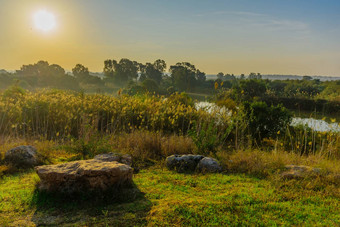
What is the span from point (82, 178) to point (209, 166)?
Answer: 2.16 meters

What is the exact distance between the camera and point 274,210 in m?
2.90

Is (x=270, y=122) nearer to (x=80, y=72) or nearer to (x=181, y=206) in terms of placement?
(x=181, y=206)

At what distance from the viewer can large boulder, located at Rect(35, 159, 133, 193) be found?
3156 mm

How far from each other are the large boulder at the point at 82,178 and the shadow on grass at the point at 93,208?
74 mm

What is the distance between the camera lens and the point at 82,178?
317cm

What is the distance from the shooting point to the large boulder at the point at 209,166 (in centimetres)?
435

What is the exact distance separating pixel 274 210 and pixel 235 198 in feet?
1.54

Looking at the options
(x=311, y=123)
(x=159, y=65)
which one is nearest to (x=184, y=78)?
(x=159, y=65)

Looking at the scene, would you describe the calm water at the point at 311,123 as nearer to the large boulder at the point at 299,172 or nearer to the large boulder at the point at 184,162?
the large boulder at the point at 299,172

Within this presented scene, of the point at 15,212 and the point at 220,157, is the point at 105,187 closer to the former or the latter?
A: the point at 15,212

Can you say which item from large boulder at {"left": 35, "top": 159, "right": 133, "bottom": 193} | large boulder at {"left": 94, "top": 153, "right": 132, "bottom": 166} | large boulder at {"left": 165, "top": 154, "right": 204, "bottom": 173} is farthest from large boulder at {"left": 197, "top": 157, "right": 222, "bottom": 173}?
large boulder at {"left": 35, "top": 159, "right": 133, "bottom": 193}

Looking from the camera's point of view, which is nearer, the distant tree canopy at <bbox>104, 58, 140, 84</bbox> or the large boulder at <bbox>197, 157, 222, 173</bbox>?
the large boulder at <bbox>197, 157, 222, 173</bbox>

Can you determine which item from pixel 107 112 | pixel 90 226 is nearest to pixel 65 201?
pixel 90 226

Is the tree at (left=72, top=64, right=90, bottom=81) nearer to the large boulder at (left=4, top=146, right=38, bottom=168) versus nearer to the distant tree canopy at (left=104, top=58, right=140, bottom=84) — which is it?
the distant tree canopy at (left=104, top=58, right=140, bottom=84)
